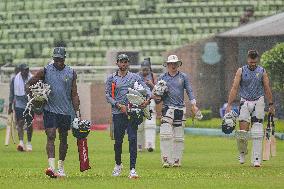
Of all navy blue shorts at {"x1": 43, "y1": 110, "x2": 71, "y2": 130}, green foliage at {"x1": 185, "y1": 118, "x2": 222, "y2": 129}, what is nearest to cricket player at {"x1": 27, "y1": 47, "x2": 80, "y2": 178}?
navy blue shorts at {"x1": 43, "y1": 110, "x2": 71, "y2": 130}

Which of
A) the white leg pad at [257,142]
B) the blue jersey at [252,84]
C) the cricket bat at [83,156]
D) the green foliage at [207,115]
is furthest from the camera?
the green foliage at [207,115]

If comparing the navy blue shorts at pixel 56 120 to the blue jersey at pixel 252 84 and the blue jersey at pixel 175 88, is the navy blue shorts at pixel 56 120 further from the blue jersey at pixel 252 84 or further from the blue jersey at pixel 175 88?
the blue jersey at pixel 252 84

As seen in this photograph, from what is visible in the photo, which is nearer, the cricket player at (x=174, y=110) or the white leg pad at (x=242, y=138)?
the white leg pad at (x=242, y=138)

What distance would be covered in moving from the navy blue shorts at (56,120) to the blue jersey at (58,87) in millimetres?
66

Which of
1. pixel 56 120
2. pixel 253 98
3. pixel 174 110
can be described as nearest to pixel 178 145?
pixel 174 110

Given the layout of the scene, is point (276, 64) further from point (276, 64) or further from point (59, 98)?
point (59, 98)

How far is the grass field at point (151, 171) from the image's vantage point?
1691 cm

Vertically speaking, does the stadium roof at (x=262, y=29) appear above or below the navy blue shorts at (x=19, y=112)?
above

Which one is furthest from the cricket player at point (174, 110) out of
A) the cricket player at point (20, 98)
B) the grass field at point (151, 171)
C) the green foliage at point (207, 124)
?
the green foliage at point (207, 124)

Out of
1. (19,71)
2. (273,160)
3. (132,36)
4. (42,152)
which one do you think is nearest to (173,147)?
(273,160)

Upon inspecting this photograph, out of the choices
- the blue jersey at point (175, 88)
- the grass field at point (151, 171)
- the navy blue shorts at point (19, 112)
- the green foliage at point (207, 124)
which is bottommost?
the grass field at point (151, 171)

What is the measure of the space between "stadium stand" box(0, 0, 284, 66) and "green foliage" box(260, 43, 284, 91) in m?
14.5

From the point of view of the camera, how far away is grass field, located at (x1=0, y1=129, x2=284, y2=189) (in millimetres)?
16906

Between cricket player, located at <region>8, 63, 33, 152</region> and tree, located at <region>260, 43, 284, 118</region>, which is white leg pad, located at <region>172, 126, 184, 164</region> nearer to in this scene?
cricket player, located at <region>8, 63, 33, 152</region>
